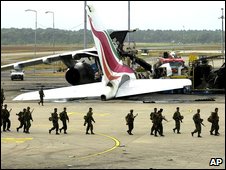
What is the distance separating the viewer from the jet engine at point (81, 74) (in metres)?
47.4

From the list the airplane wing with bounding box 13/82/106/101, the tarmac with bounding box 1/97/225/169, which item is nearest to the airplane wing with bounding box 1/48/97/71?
the airplane wing with bounding box 13/82/106/101

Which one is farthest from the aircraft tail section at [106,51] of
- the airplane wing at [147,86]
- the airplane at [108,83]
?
the airplane wing at [147,86]

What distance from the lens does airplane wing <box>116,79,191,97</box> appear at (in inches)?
1412

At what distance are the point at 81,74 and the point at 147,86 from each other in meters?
12.1

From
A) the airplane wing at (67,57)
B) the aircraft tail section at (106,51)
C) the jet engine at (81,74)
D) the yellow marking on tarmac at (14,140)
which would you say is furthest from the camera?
the airplane wing at (67,57)

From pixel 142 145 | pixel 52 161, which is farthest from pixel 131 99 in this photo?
pixel 52 161

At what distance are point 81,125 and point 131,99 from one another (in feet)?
47.7

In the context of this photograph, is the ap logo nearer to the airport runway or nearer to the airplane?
the airport runway

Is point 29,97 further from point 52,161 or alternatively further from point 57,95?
point 52,161

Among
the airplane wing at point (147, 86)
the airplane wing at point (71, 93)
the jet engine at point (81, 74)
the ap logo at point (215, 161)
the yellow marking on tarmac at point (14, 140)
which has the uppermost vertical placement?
the jet engine at point (81, 74)

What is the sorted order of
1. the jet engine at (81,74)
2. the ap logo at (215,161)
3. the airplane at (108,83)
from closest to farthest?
the ap logo at (215,161) < the airplane at (108,83) < the jet engine at (81,74)

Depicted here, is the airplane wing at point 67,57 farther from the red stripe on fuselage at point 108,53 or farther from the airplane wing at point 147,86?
the airplane wing at point 147,86

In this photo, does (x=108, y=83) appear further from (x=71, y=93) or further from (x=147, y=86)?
(x=147, y=86)

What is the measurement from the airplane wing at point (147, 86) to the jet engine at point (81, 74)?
10.3m
